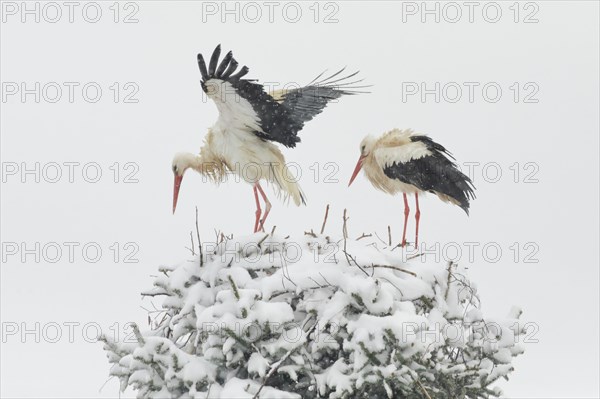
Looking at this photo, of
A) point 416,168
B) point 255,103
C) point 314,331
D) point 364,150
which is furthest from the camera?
point 364,150

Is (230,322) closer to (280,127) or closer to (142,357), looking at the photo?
(142,357)

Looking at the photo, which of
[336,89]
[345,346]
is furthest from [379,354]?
[336,89]

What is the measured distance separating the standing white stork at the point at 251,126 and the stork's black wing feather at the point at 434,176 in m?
0.98

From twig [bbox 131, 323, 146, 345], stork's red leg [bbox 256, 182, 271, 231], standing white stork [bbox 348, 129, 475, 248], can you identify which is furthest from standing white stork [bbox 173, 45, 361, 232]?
twig [bbox 131, 323, 146, 345]

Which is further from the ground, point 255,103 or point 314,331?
point 255,103

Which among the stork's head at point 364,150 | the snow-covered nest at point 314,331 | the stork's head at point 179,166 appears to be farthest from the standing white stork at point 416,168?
the snow-covered nest at point 314,331

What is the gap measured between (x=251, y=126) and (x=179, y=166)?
113 centimetres

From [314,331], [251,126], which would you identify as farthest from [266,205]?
[314,331]

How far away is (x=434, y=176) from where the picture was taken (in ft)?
29.5

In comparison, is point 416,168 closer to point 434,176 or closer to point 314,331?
point 434,176

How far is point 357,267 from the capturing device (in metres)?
6.43

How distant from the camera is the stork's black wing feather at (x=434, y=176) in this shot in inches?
353

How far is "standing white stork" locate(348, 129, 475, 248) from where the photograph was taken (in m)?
8.98

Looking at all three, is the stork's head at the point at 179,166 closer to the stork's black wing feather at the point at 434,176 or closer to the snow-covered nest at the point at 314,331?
the stork's black wing feather at the point at 434,176
